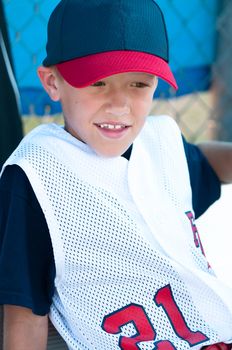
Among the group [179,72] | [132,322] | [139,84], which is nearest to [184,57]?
[179,72]

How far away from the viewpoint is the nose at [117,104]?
1.04 meters

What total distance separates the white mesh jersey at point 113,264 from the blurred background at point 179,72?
1.16ft

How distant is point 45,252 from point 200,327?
315 millimetres

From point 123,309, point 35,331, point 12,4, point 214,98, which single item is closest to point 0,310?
point 35,331

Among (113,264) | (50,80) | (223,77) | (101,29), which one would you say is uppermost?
(101,29)

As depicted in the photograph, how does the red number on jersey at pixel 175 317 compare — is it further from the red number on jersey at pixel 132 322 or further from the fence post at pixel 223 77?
the fence post at pixel 223 77

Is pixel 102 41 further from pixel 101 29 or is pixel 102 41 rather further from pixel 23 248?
pixel 23 248

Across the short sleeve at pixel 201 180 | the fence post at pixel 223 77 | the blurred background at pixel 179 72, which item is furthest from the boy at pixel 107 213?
the fence post at pixel 223 77

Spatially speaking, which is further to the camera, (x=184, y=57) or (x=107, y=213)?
(x=184, y=57)

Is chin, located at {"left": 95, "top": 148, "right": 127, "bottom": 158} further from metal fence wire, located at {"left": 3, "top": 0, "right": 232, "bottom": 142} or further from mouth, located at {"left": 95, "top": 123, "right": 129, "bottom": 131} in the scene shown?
metal fence wire, located at {"left": 3, "top": 0, "right": 232, "bottom": 142}

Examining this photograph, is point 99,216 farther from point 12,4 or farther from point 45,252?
point 12,4

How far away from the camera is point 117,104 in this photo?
1.04 meters

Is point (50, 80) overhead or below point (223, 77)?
overhead

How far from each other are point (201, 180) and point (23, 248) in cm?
45
